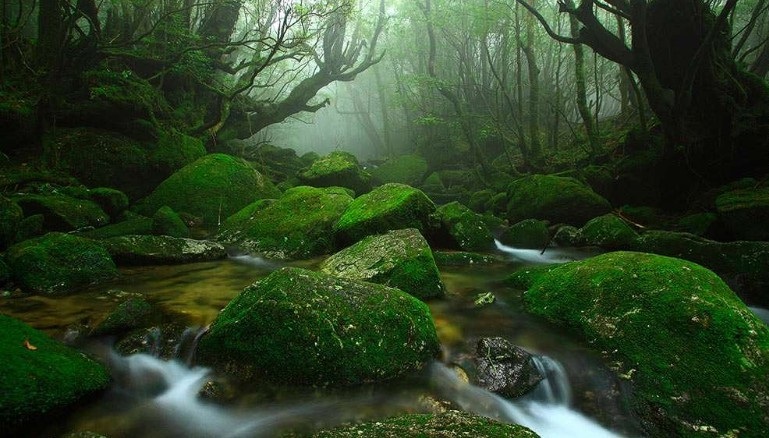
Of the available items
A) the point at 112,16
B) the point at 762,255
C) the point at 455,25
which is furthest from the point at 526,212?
the point at 455,25

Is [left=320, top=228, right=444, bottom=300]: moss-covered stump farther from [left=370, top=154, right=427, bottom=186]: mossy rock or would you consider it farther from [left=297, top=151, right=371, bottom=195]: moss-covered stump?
[left=370, top=154, right=427, bottom=186]: mossy rock

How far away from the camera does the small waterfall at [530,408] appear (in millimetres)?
3148

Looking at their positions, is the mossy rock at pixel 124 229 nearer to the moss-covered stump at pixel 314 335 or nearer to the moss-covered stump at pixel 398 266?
the moss-covered stump at pixel 398 266

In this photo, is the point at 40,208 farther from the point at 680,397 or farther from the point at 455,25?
the point at 455,25

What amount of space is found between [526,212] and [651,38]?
4646mm

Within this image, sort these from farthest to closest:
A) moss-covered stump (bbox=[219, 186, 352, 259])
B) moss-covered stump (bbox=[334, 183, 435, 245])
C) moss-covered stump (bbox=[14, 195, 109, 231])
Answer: moss-covered stump (bbox=[219, 186, 352, 259])
moss-covered stump (bbox=[334, 183, 435, 245])
moss-covered stump (bbox=[14, 195, 109, 231])

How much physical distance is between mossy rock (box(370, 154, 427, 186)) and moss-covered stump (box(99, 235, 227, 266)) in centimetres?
1335

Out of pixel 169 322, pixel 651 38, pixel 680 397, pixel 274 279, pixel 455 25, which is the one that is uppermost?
pixel 455 25

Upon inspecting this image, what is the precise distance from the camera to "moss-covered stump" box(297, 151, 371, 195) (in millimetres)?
13086

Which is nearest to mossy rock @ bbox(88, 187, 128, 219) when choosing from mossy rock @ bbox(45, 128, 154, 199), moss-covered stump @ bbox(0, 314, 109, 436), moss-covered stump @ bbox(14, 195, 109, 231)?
moss-covered stump @ bbox(14, 195, 109, 231)

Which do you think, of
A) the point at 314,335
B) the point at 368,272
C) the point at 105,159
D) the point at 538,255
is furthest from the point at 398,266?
the point at 105,159

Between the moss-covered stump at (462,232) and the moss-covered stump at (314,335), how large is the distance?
452 centimetres

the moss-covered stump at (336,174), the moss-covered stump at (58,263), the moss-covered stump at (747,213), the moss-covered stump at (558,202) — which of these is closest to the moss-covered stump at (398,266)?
the moss-covered stump at (58,263)

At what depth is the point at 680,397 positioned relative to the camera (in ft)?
10.1
